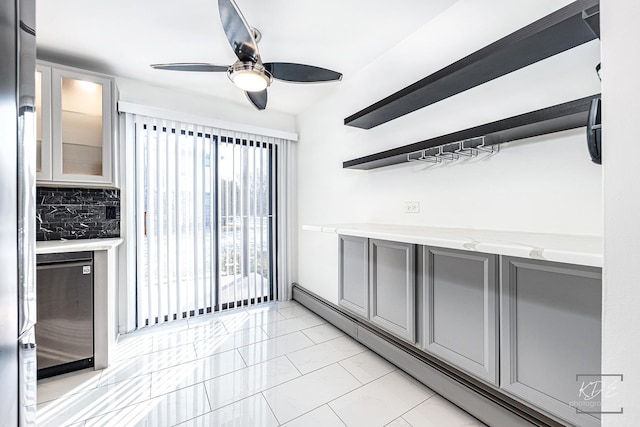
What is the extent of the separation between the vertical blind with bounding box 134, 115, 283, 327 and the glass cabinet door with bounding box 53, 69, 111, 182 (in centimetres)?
36

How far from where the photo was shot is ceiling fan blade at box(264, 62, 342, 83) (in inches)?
71.2

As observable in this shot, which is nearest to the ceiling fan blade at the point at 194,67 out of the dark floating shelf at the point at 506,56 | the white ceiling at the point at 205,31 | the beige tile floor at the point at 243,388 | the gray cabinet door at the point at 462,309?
the white ceiling at the point at 205,31

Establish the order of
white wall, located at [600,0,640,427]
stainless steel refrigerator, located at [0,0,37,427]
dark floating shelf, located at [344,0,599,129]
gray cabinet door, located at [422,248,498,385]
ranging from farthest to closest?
gray cabinet door, located at [422,248,498,385], dark floating shelf, located at [344,0,599,129], stainless steel refrigerator, located at [0,0,37,427], white wall, located at [600,0,640,427]

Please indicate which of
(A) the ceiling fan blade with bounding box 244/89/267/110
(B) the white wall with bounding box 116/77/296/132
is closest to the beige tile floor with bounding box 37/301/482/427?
(A) the ceiling fan blade with bounding box 244/89/267/110

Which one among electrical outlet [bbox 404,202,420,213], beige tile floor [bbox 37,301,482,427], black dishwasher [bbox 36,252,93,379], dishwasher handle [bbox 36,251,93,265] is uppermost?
electrical outlet [bbox 404,202,420,213]

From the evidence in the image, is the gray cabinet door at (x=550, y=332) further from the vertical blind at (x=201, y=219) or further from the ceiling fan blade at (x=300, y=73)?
the vertical blind at (x=201, y=219)

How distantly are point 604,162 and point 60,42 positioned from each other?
3281 mm

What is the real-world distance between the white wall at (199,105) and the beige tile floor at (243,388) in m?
2.35

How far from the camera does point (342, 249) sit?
8.44ft

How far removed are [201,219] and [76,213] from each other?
3.55 ft

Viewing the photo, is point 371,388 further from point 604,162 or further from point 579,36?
point 579,36

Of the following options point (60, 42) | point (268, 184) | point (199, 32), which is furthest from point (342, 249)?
point (60, 42)

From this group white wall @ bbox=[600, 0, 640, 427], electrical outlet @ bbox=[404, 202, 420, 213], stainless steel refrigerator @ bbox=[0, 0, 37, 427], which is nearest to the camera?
white wall @ bbox=[600, 0, 640, 427]

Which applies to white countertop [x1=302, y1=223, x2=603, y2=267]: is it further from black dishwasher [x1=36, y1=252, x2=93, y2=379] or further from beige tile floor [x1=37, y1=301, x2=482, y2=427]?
black dishwasher [x1=36, y1=252, x2=93, y2=379]
